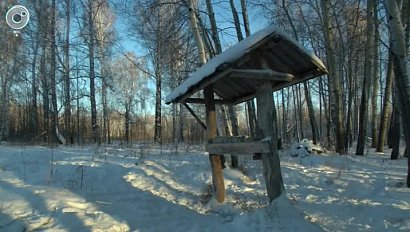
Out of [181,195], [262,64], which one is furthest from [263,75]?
[181,195]

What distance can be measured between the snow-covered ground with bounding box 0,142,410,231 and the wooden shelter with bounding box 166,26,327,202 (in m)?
0.58

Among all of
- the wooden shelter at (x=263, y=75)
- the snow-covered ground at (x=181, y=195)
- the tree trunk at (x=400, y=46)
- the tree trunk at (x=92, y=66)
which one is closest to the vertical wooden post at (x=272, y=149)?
the wooden shelter at (x=263, y=75)

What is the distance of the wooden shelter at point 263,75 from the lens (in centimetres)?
638

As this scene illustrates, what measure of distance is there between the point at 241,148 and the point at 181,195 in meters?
2.13

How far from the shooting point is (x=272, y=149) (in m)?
6.52

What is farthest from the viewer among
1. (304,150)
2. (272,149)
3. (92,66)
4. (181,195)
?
(92,66)

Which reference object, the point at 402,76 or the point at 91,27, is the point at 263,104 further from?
the point at 91,27

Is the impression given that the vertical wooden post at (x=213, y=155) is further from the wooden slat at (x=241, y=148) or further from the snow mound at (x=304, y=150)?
the snow mound at (x=304, y=150)

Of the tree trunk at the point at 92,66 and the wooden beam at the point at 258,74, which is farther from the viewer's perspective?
the tree trunk at the point at 92,66

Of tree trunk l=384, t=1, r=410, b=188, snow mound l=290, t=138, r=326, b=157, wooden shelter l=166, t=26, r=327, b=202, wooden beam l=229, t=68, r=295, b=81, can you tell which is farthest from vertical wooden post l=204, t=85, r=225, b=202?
snow mound l=290, t=138, r=326, b=157

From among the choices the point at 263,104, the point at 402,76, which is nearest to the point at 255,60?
the point at 263,104

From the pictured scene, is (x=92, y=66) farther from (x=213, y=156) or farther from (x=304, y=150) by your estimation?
(x=213, y=156)

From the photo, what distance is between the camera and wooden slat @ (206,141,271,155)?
6.54m

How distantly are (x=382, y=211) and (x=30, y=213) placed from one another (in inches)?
217
